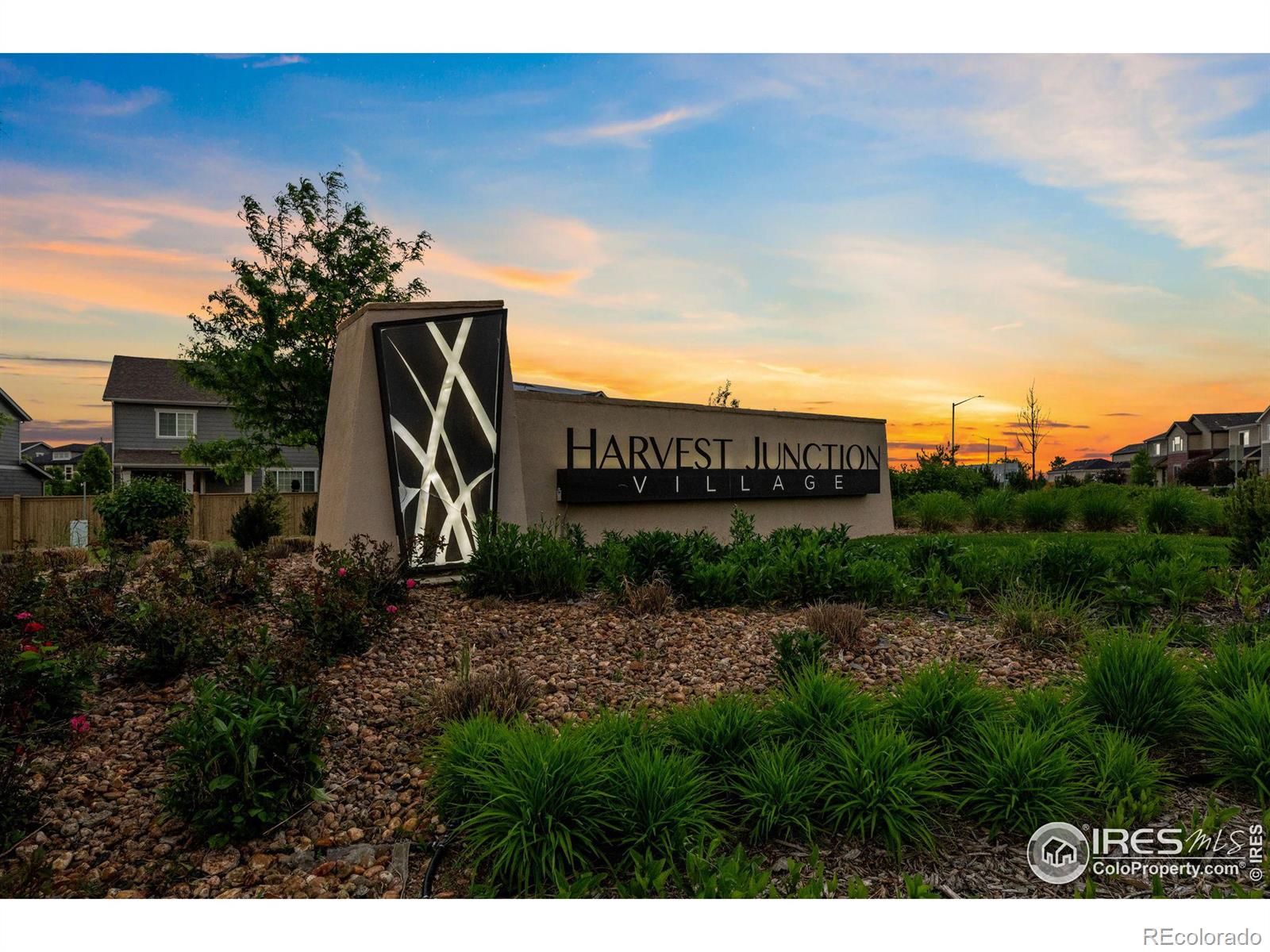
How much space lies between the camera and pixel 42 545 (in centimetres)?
1550

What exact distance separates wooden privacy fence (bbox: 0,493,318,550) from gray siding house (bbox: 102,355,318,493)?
886 centimetres

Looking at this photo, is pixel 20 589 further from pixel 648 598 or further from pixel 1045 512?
pixel 1045 512

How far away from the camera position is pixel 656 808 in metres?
2.78

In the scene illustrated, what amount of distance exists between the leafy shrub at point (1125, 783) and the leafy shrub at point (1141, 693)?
1.11ft

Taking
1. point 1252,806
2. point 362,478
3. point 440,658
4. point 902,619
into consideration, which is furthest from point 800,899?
point 362,478

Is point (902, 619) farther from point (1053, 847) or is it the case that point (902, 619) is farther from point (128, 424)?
point (128, 424)

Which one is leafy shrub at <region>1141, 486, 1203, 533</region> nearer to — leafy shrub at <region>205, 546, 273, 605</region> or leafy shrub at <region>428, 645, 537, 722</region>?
leafy shrub at <region>428, 645, 537, 722</region>

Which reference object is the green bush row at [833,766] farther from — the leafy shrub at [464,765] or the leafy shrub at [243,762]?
the leafy shrub at [243,762]

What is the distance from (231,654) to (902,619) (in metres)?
4.69

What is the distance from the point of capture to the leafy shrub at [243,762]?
3035 millimetres

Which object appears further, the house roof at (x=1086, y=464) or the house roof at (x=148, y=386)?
the house roof at (x=1086, y=464)

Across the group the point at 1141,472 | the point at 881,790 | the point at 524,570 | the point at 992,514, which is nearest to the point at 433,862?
the point at 881,790

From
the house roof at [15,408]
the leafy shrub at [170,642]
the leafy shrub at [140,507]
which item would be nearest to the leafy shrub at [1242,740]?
the leafy shrub at [170,642]

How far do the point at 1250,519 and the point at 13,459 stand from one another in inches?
1336
